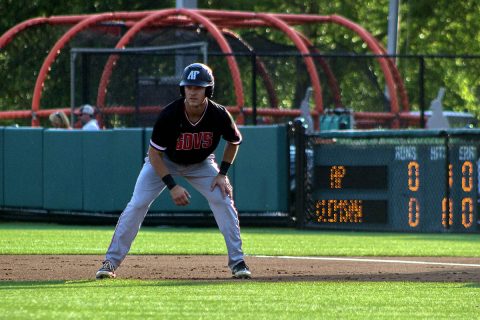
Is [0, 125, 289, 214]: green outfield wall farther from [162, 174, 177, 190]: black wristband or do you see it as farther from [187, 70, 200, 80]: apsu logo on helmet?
[187, 70, 200, 80]: apsu logo on helmet

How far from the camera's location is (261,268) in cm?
1329

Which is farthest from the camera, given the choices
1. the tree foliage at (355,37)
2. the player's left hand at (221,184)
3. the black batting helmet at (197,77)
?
the tree foliage at (355,37)

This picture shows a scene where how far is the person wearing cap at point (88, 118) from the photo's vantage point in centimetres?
2200

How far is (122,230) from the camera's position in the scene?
11.7 m

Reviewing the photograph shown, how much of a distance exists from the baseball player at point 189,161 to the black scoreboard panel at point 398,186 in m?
8.36

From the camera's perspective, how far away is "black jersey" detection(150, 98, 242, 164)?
452 inches

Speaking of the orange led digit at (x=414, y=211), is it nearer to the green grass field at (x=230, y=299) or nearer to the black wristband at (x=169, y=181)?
the green grass field at (x=230, y=299)

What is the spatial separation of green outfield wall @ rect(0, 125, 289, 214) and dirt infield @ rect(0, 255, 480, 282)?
6.42 meters

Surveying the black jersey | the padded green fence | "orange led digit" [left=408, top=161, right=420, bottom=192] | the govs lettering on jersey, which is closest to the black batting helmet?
the black jersey

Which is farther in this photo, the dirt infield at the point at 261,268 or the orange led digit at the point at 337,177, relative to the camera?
the orange led digit at the point at 337,177

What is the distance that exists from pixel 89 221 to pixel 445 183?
5.74m

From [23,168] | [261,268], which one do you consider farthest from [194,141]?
[23,168]

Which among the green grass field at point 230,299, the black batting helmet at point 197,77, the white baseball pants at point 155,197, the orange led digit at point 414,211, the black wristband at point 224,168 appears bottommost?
the orange led digit at point 414,211

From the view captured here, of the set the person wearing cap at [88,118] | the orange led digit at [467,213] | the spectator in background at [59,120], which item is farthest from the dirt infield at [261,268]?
the spectator in background at [59,120]
